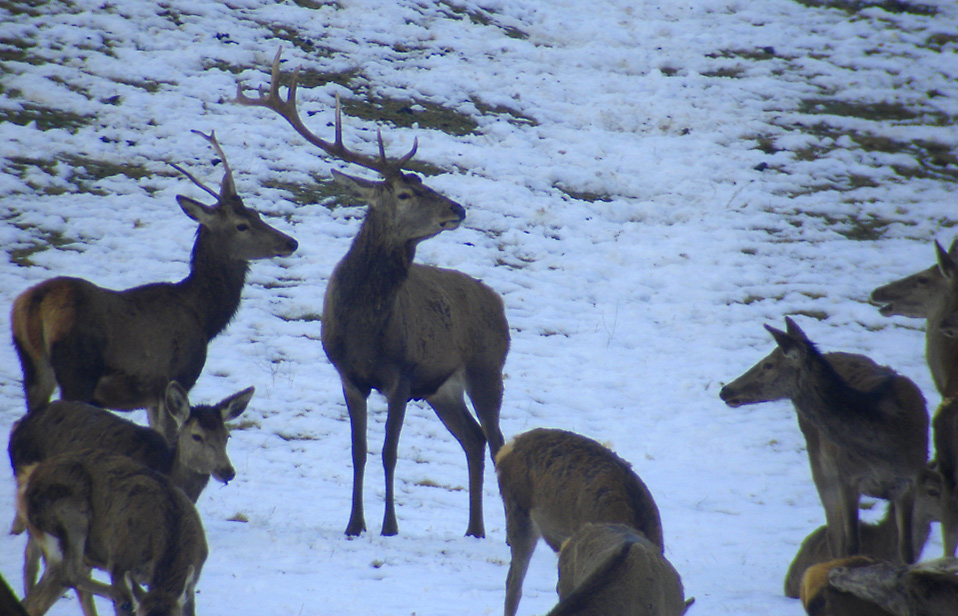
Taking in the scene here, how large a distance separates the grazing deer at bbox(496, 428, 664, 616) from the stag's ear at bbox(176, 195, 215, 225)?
12.7 feet

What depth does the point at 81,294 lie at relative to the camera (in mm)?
6129

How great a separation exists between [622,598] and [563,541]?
119cm

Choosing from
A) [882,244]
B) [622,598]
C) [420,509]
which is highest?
[622,598]

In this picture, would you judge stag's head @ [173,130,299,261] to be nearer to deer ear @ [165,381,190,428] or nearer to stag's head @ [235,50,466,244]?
stag's head @ [235,50,466,244]

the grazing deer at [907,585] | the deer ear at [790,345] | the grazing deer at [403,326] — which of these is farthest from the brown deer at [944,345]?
the grazing deer at [403,326]

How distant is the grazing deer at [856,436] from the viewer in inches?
204

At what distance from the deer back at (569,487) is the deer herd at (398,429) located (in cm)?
1

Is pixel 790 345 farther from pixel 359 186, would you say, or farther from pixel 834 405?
pixel 359 186

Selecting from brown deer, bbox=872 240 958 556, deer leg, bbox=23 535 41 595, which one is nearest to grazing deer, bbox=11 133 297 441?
deer leg, bbox=23 535 41 595

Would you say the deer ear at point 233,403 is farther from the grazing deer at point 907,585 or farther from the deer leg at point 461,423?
the grazing deer at point 907,585

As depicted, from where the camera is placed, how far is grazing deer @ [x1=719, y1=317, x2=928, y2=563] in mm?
5191

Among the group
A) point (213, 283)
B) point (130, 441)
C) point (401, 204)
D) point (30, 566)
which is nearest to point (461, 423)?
point (401, 204)

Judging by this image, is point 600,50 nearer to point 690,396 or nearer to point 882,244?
point 882,244

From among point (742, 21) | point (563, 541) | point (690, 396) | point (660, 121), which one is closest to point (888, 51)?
point (742, 21)
